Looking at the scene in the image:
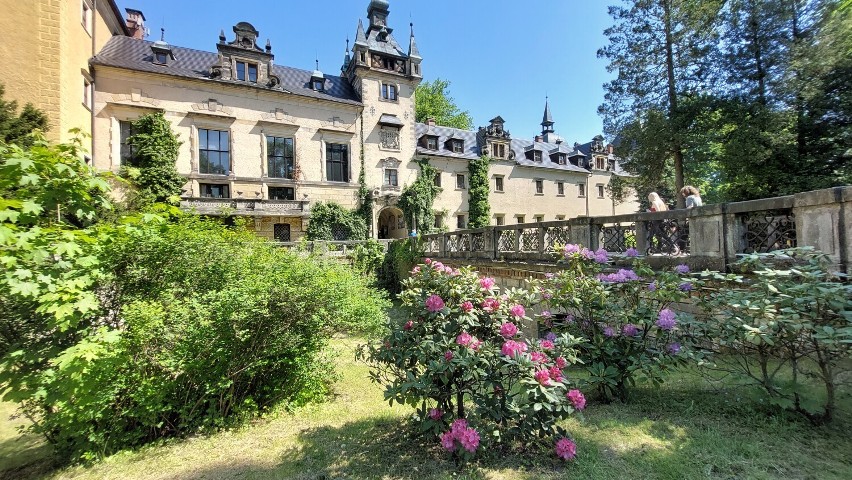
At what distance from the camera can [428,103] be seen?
40.3 metres

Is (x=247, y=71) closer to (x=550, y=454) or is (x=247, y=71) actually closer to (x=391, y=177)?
(x=391, y=177)

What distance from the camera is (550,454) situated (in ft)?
11.0

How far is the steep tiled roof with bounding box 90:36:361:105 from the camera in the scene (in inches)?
808

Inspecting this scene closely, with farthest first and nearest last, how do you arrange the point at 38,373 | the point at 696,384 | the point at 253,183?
the point at 253,183 → the point at 696,384 → the point at 38,373

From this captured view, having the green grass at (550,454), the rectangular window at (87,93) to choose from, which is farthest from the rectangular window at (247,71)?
the green grass at (550,454)

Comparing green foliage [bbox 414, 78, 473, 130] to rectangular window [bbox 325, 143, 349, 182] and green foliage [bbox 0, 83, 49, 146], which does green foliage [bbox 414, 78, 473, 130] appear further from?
green foliage [bbox 0, 83, 49, 146]

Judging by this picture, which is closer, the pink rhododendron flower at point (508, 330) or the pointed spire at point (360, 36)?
the pink rhododendron flower at point (508, 330)

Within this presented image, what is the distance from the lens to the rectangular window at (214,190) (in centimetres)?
2183

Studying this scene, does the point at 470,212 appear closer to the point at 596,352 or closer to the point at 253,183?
the point at 253,183

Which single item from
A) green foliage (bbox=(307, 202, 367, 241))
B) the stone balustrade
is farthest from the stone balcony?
the stone balustrade

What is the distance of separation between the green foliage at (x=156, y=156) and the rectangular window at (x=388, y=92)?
14.6 metres

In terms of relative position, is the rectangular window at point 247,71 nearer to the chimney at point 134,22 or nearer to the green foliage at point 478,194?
the chimney at point 134,22

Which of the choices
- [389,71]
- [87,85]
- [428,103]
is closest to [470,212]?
[389,71]

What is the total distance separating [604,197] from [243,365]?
41.0m
